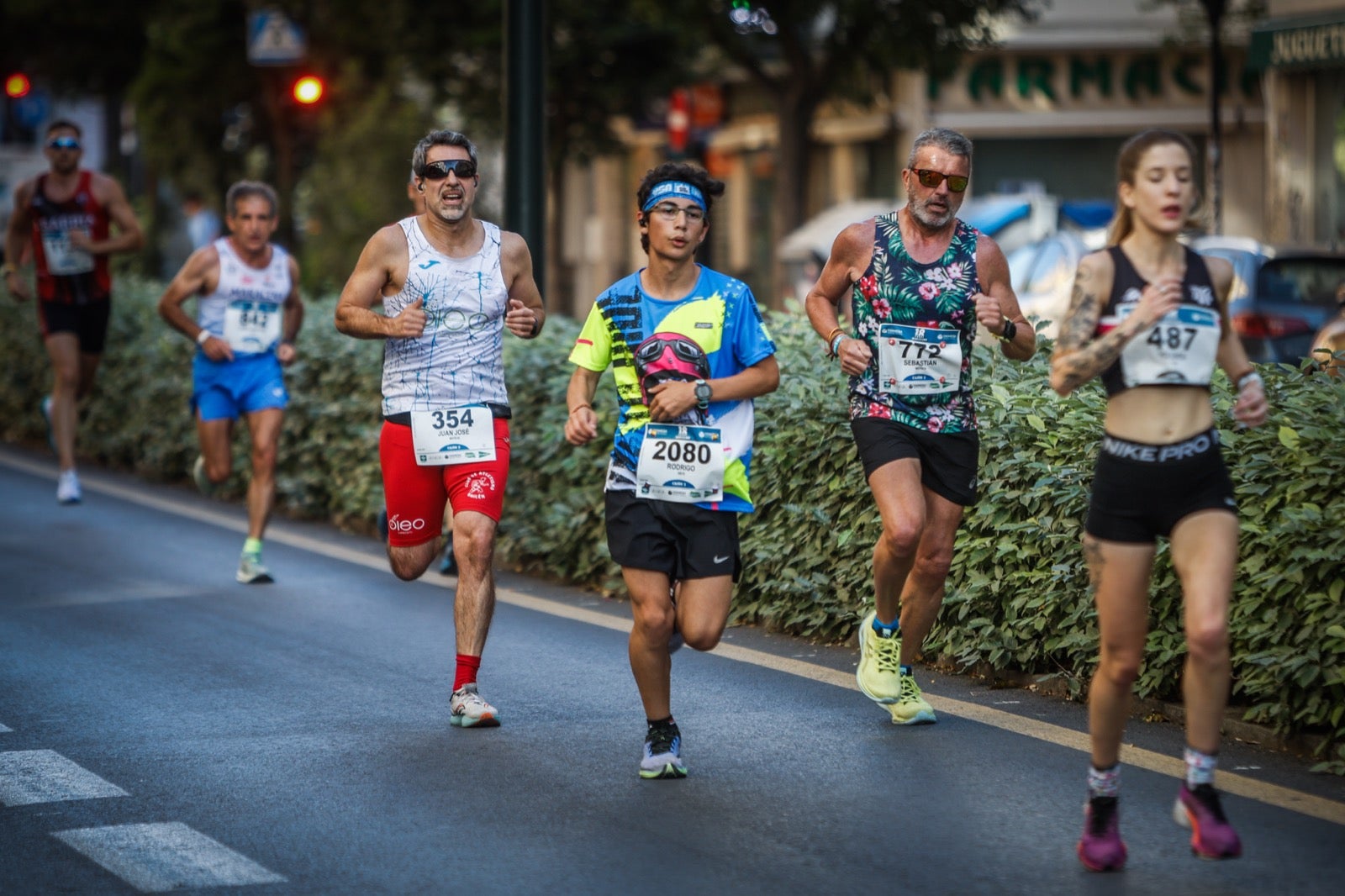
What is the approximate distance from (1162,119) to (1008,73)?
2672 millimetres

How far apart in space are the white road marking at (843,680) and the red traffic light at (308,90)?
731 centimetres

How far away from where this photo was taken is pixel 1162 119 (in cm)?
3556

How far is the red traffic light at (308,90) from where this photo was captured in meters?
20.1

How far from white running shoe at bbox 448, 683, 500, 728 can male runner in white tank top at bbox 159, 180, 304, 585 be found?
357 centimetres

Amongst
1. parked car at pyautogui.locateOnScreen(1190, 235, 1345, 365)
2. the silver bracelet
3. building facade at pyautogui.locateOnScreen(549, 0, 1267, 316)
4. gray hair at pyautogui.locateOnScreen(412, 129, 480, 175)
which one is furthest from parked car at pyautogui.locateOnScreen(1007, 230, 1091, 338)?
the silver bracelet

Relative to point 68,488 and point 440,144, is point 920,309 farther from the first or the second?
point 68,488

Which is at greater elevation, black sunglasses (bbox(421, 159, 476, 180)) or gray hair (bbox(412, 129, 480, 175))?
gray hair (bbox(412, 129, 480, 175))

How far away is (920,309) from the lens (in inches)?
271

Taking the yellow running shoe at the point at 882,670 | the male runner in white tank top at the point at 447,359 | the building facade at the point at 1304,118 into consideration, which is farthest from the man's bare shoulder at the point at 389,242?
the building facade at the point at 1304,118

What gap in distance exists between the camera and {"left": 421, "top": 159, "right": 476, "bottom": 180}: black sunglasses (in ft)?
24.2

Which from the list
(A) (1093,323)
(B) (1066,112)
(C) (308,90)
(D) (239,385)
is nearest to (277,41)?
(C) (308,90)

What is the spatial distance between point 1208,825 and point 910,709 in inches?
A: 75.7

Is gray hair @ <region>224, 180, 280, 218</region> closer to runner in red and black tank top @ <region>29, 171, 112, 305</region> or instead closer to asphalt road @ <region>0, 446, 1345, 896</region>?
asphalt road @ <region>0, 446, 1345, 896</region>

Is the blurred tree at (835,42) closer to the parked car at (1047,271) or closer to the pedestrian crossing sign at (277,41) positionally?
the parked car at (1047,271)
